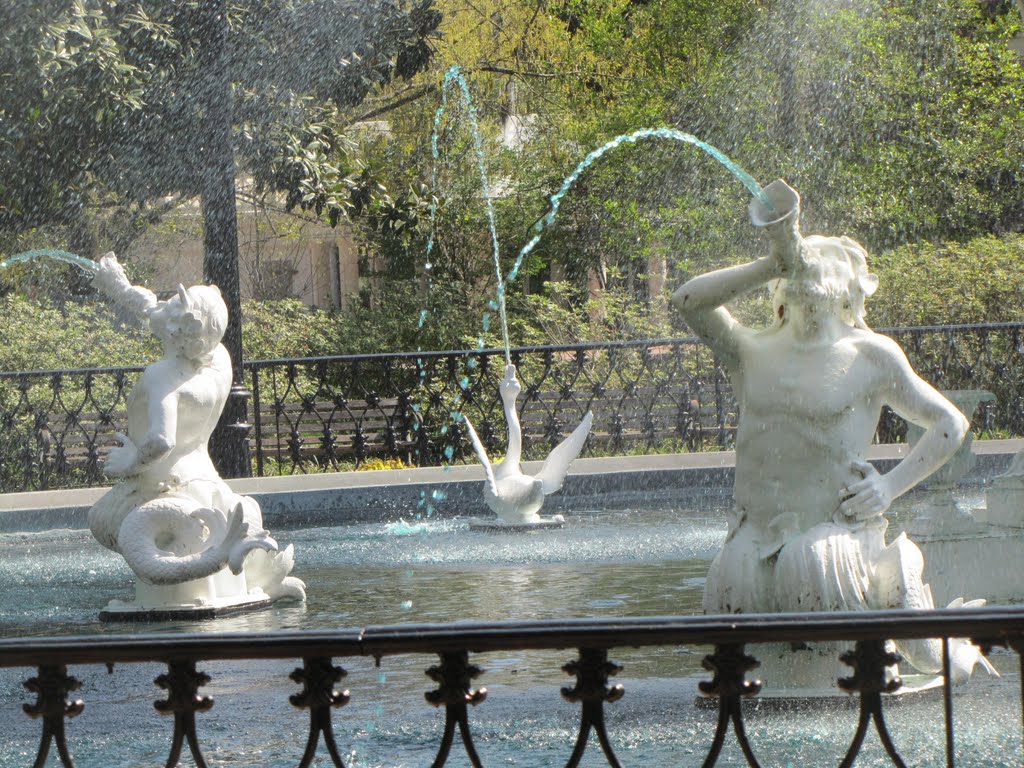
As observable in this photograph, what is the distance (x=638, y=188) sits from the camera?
2088cm

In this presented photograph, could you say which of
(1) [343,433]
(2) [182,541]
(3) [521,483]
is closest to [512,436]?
(3) [521,483]

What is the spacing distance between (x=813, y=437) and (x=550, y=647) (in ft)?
5.99

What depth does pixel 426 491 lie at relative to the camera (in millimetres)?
9430

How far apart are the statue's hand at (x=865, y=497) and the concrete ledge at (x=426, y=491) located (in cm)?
542

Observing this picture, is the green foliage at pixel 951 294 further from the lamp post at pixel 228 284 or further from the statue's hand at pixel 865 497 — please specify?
the statue's hand at pixel 865 497

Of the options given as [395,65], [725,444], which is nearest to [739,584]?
[725,444]

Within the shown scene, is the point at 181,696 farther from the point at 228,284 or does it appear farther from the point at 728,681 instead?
the point at 228,284

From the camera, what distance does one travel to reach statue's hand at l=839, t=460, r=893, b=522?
409 centimetres

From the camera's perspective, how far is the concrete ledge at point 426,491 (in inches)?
365

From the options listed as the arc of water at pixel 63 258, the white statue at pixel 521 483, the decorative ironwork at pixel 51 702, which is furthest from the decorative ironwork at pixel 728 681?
the white statue at pixel 521 483

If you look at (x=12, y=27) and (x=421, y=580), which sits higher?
(x=12, y=27)

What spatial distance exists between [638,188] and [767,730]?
17.4 meters

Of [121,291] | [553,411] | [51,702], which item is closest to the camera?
[51,702]

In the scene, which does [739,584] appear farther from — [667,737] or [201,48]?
[201,48]
